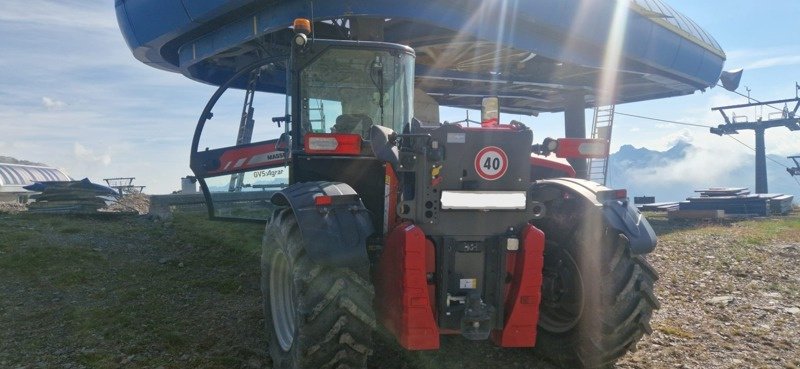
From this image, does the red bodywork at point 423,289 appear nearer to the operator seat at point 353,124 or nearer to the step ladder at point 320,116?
the operator seat at point 353,124

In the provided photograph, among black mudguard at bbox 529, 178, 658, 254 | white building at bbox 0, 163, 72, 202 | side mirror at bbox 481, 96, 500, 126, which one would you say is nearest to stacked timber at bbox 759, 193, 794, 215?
black mudguard at bbox 529, 178, 658, 254

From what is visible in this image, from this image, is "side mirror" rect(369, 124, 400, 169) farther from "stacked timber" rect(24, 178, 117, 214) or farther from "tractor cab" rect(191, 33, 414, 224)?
"stacked timber" rect(24, 178, 117, 214)

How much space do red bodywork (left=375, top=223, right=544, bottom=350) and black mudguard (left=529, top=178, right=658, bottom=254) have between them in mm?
533

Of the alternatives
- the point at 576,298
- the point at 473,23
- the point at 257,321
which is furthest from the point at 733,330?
the point at 473,23

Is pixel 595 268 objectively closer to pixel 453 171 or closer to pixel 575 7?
pixel 453 171

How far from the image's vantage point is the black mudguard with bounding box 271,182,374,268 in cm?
368

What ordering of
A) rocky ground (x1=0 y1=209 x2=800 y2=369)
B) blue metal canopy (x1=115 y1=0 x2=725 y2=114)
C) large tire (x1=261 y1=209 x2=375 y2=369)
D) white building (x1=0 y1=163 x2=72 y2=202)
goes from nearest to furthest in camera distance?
large tire (x1=261 y1=209 x2=375 y2=369) → rocky ground (x1=0 y1=209 x2=800 y2=369) → blue metal canopy (x1=115 y1=0 x2=725 y2=114) → white building (x1=0 y1=163 x2=72 y2=202)

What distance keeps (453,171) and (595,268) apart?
1371 mm

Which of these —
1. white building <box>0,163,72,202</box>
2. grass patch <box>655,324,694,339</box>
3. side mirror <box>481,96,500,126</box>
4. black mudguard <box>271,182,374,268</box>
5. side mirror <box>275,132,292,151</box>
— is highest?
side mirror <box>481,96,500,126</box>

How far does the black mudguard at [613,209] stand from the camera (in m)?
4.18

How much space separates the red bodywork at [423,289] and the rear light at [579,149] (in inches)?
37.8

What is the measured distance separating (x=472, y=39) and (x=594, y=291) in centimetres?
1222

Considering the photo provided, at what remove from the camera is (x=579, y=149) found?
458 cm

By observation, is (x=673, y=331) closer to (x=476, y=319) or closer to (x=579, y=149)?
(x=579, y=149)
